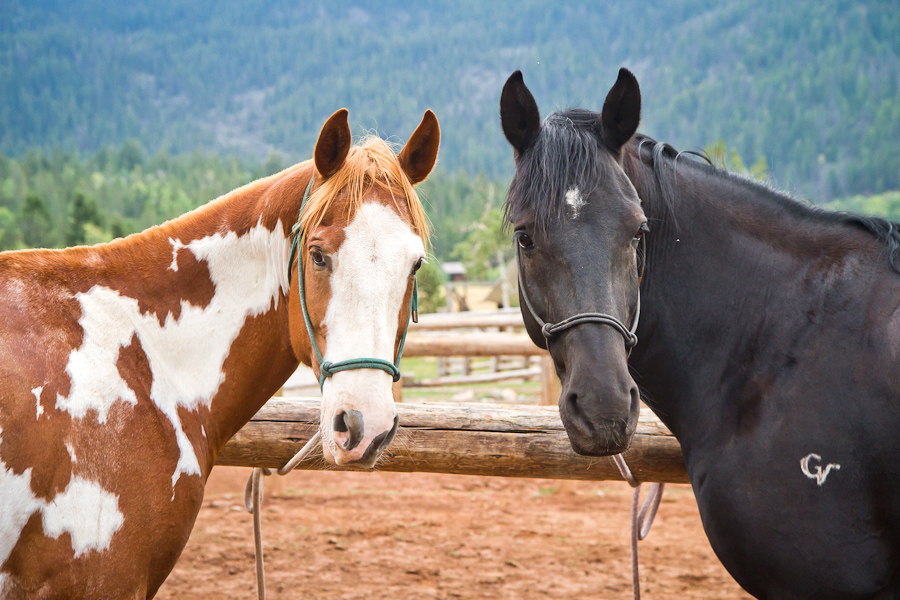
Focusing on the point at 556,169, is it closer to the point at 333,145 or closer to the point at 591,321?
the point at 591,321

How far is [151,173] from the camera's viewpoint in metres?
95.2

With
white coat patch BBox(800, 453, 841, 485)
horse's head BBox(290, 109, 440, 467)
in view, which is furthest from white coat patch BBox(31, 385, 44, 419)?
white coat patch BBox(800, 453, 841, 485)

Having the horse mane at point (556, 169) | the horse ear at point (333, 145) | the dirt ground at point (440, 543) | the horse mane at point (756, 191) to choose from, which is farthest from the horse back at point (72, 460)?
the dirt ground at point (440, 543)

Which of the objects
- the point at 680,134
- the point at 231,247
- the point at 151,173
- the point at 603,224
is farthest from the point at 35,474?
the point at 680,134

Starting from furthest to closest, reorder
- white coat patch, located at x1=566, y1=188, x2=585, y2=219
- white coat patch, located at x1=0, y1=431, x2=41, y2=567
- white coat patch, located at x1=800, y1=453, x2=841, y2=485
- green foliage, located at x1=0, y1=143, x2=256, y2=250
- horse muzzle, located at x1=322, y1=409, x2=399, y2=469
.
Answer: green foliage, located at x1=0, y1=143, x2=256, y2=250
white coat patch, located at x1=566, y1=188, x2=585, y2=219
white coat patch, located at x1=800, y1=453, x2=841, y2=485
horse muzzle, located at x1=322, y1=409, x2=399, y2=469
white coat patch, located at x1=0, y1=431, x2=41, y2=567

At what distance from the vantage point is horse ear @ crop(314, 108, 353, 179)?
1854 millimetres

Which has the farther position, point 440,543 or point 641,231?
point 440,543

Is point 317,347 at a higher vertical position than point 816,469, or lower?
higher

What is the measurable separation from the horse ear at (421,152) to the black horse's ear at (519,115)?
24 centimetres

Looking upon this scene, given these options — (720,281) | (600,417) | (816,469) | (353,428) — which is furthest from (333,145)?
(816,469)

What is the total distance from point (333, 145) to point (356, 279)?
457mm

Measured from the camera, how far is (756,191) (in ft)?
7.17

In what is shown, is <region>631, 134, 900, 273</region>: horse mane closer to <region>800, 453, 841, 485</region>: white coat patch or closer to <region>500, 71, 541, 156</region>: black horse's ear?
<region>500, 71, 541, 156</region>: black horse's ear

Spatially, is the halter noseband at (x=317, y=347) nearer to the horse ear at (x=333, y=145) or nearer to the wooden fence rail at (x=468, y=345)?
the horse ear at (x=333, y=145)
